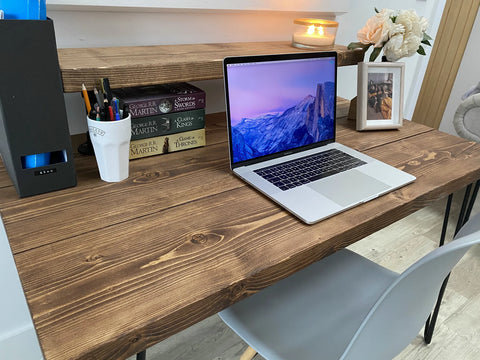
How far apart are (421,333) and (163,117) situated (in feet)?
3.95

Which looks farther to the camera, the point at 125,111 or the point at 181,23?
the point at 181,23

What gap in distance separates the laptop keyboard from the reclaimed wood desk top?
0.07m

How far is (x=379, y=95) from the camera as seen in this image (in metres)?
1.16

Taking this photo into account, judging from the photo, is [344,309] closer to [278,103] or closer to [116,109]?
[278,103]

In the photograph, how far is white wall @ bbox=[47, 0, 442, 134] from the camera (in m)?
0.92

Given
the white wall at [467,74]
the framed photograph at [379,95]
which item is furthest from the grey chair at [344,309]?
the white wall at [467,74]

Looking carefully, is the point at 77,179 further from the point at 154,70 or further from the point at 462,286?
the point at 462,286

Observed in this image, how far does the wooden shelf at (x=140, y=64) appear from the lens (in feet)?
2.48

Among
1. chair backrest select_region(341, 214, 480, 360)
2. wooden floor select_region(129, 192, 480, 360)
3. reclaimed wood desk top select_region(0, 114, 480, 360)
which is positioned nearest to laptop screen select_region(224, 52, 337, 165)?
reclaimed wood desk top select_region(0, 114, 480, 360)

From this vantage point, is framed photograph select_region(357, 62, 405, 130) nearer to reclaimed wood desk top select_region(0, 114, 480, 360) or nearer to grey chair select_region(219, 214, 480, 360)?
reclaimed wood desk top select_region(0, 114, 480, 360)

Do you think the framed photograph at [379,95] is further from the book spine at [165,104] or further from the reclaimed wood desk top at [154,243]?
the book spine at [165,104]

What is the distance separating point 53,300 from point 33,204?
26 centimetres

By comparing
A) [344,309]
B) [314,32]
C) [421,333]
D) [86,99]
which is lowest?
[421,333]

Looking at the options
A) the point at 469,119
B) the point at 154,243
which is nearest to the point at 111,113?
the point at 154,243
